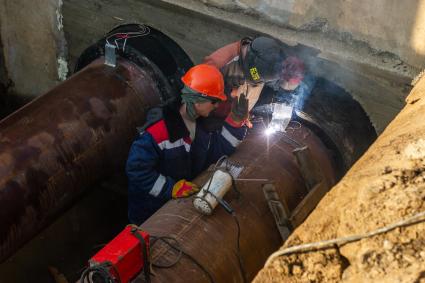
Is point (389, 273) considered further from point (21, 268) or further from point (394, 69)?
point (21, 268)

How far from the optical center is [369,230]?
86.7 inches

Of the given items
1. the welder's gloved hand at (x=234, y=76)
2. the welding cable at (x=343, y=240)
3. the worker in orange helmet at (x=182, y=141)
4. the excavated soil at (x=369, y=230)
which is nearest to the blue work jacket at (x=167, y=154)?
the worker in orange helmet at (x=182, y=141)

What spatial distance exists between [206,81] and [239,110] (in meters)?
0.48

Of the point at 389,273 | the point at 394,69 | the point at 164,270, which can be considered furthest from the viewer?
the point at 394,69

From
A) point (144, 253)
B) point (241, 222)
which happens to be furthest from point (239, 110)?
point (144, 253)

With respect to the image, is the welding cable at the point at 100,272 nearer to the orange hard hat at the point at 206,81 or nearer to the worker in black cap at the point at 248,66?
the orange hard hat at the point at 206,81

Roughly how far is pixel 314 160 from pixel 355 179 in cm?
175

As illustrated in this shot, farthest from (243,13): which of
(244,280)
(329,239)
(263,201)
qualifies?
(329,239)

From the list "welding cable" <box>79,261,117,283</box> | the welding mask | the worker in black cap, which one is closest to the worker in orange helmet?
the worker in black cap

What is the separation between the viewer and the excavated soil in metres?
2.08

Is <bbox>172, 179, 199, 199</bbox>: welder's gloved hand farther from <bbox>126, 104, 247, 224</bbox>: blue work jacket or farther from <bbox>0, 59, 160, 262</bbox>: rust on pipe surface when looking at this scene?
<bbox>0, 59, 160, 262</bbox>: rust on pipe surface

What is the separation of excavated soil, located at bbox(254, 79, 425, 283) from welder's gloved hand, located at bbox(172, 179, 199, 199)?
58.6 inches

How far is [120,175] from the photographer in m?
6.11

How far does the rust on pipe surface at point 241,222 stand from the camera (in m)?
3.41
